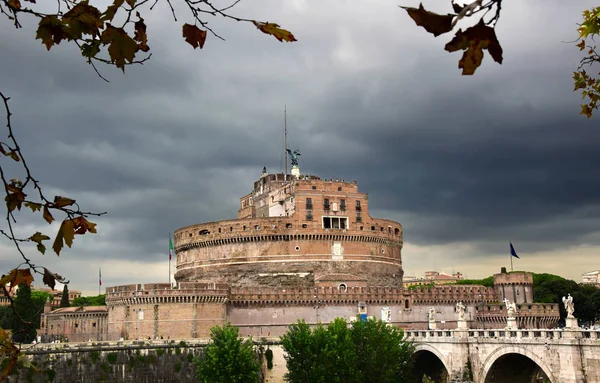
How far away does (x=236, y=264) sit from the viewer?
67.0 meters

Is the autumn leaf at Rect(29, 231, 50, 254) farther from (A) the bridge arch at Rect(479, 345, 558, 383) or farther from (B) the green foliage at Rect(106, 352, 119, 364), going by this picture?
(B) the green foliage at Rect(106, 352, 119, 364)

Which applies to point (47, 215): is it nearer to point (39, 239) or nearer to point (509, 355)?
point (39, 239)

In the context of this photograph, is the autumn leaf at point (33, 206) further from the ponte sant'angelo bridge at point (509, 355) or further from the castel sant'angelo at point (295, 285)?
the castel sant'angelo at point (295, 285)

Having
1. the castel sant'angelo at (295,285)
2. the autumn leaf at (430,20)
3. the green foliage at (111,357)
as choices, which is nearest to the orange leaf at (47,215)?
the autumn leaf at (430,20)

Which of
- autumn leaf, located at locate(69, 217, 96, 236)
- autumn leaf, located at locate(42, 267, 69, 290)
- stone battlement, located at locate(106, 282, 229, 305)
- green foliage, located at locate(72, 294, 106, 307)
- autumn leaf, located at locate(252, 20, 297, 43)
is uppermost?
green foliage, located at locate(72, 294, 106, 307)

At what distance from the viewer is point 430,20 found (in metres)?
3.96

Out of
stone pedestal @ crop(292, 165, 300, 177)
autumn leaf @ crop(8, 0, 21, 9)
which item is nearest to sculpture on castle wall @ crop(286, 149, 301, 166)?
stone pedestal @ crop(292, 165, 300, 177)

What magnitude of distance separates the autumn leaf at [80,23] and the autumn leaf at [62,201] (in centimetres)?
129

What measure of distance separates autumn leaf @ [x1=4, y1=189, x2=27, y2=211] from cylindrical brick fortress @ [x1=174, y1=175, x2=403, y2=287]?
59214 millimetres

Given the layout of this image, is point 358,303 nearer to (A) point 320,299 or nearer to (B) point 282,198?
(A) point 320,299

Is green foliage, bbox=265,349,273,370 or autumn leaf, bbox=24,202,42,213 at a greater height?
autumn leaf, bbox=24,202,42,213

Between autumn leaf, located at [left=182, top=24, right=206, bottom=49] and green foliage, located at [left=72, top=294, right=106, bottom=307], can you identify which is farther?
green foliage, located at [left=72, top=294, right=106, bottom=307]

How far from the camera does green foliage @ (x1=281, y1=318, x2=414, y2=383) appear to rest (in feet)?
139

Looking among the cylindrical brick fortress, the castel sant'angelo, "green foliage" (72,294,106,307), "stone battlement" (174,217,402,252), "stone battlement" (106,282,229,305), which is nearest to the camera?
"stone battlement" (106,282,229,305)
